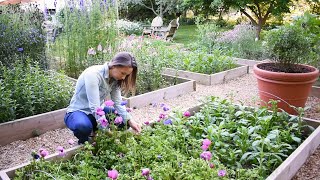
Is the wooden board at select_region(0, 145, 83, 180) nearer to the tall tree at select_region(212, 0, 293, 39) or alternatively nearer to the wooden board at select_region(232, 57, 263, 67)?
the wooden board at select_region(232, 57, 263, 67)

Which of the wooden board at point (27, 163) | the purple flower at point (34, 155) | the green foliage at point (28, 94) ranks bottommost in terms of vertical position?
the wooden board at point (27, 163)

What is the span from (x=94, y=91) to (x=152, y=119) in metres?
1.53

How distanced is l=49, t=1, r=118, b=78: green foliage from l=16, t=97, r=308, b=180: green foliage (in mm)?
2890

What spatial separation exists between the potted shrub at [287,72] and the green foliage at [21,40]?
3266 mm

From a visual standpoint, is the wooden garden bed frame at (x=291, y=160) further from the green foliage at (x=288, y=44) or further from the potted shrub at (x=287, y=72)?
the green foliage at (x=288, y=44)

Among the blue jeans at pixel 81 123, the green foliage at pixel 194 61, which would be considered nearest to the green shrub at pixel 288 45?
the green foliage at pixel 194 61

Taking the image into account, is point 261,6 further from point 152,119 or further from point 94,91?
point 94,91

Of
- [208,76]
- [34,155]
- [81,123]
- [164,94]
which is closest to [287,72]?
[208,76]

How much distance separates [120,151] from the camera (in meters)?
2.80

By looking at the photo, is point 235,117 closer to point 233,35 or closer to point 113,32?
point 113,32

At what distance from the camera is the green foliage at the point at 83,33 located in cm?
582

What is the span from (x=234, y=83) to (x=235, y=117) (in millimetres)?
2627

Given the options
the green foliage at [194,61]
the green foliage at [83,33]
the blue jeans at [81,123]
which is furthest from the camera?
the green foliage at [194,61]

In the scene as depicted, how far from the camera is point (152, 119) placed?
14.1ft
